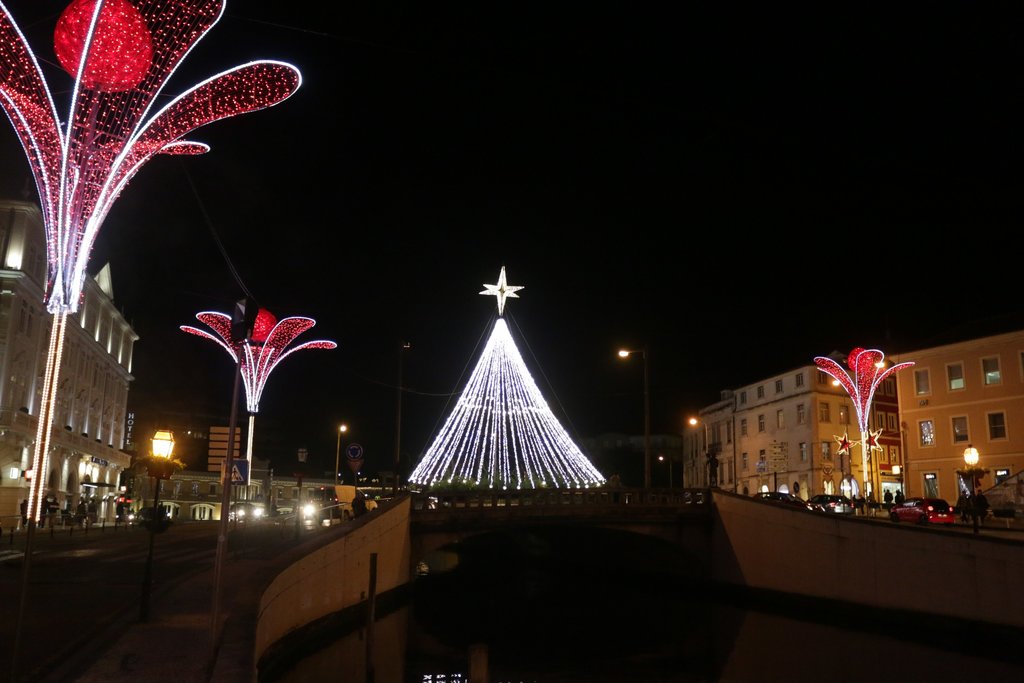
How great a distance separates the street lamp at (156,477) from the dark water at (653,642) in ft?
14.3

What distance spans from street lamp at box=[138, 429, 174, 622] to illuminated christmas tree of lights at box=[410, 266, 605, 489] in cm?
2161

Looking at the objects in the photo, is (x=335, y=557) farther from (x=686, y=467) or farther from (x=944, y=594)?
(x=686, y=467)

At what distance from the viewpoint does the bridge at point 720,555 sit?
2170cm

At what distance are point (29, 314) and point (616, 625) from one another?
35.7m

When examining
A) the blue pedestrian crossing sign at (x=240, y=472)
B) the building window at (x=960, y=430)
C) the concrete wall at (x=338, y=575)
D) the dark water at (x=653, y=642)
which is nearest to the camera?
the concrete wall at (x=338, y=575)

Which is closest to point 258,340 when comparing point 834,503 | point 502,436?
point 502,436

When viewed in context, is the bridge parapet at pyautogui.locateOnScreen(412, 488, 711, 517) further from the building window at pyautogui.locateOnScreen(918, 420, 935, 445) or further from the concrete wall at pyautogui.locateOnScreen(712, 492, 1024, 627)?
the building window at pyautogui.locateOnScreen(918, 420, 935, 445)

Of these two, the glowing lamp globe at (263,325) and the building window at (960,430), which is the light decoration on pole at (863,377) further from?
the glowing lamp globe at (263,325)

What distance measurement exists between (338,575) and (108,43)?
46.9 feet

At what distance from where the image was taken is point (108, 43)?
50.1 feet

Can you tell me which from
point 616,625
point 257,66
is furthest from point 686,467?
point 257,66

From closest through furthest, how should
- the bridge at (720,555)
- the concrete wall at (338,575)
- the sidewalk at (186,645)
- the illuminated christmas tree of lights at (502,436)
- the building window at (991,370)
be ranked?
the sidewalk at (186,645) → the concrete wall at (338,575) → the bridge at (720,555) → the illuminated christmas tree of lights at (502,436) → the building window at (991,370)

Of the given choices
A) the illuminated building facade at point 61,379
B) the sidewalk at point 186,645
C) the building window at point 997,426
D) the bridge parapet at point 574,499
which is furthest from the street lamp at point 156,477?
the building window at point 997,426

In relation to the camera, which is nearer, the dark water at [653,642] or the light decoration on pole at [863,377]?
the dark water at [653,642]
